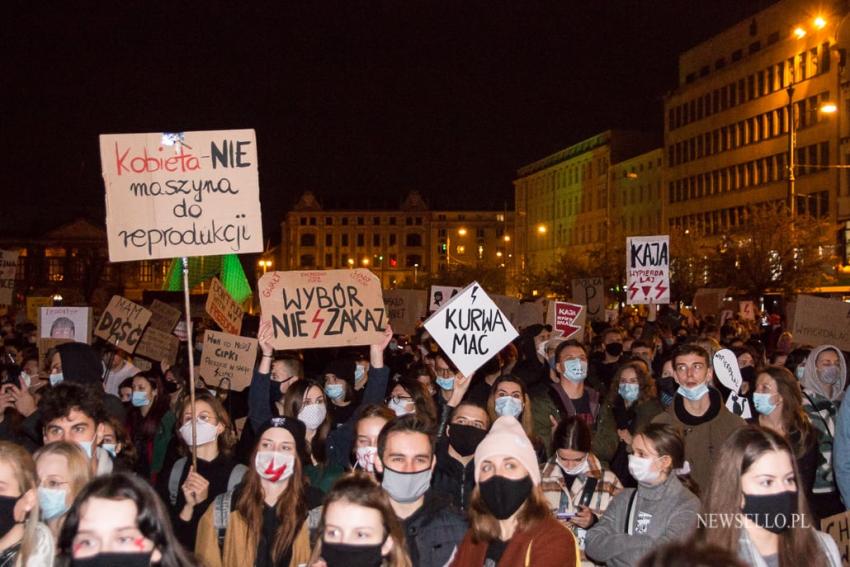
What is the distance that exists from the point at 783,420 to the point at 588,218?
3744 inches

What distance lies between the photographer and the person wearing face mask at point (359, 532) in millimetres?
4457

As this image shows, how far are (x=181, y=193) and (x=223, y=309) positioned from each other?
7567 mm

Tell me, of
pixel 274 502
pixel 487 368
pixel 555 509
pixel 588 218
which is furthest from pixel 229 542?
pixel 588 218

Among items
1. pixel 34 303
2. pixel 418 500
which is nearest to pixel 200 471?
pixel 418 500

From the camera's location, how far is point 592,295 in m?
23.5

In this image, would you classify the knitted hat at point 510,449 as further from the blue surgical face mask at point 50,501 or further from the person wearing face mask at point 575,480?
the blue surgical face mask at point 50,501

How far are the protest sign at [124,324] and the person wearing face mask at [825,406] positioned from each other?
8521 mm

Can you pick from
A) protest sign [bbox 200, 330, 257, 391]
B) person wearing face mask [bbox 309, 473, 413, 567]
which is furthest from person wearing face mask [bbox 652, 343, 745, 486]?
protest sign [bbox 200, 330, 257, 391]

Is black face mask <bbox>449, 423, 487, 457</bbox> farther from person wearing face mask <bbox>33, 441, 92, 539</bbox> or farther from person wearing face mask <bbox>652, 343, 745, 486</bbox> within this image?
person wearing face mask <bbox>33, 441, 92, 539</bbox>

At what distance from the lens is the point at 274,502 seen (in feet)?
19.7

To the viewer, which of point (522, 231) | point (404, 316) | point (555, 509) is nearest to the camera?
point (555, 509)

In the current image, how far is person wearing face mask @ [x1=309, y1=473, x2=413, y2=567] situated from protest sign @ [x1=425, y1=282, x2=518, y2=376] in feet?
14.9

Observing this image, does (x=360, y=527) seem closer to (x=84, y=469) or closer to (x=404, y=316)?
(x=84, y=469)

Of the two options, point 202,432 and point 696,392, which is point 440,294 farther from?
point 202,432
